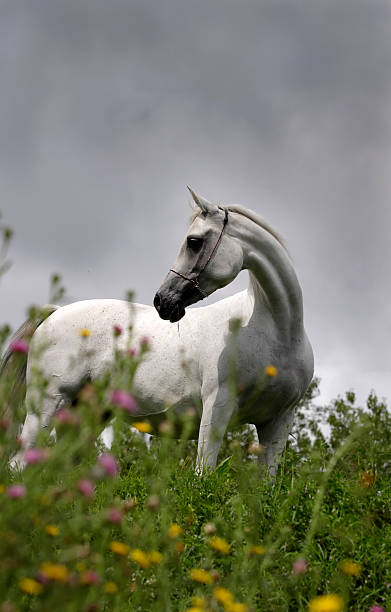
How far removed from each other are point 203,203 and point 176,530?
10.6ft

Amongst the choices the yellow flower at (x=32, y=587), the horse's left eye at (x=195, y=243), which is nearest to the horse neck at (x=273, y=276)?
the horse's left eye at (x=195, y=243)

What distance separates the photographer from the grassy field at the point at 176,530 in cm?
171

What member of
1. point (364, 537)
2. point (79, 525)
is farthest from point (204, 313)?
point (79, 525)

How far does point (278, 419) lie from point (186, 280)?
153cm

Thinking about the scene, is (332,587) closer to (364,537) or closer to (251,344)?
(364,537)

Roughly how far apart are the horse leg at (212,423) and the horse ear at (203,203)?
1.47 metres

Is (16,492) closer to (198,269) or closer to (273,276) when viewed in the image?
(198,269)

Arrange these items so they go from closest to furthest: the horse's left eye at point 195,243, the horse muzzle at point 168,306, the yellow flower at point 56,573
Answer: the yellow flower at point 56,573, the horse muzzle at point 168,306, the horse's left eye at point 195,243

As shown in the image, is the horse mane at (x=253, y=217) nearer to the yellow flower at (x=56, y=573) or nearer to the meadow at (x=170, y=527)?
the meadow at (x=170, y=527)

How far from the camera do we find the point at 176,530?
2211mm

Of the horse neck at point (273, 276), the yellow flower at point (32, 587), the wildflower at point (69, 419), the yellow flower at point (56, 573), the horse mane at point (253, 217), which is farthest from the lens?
the horse mane at point (253, 217)

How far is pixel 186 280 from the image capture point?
4816 mm

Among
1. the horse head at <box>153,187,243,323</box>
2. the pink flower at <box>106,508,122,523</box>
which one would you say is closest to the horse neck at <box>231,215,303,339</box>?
the horse head at <box>153,187,243,323</box>

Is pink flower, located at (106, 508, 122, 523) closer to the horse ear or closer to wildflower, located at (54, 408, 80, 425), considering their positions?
wildflower, located at (54, 408, 80, 425)
